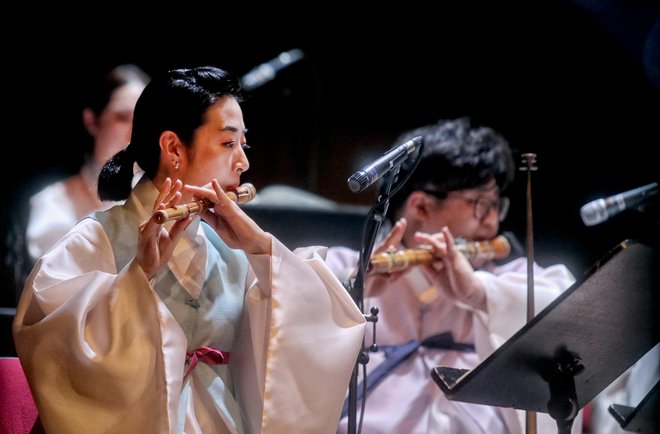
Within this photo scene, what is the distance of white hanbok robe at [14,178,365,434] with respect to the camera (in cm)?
188

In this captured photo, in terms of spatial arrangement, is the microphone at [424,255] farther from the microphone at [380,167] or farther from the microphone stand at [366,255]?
the microphone at [380,167]

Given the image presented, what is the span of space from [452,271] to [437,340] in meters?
0.31

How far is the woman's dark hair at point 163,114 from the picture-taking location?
219cm

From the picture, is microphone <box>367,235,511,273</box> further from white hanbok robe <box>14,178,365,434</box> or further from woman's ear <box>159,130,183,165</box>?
woman's ear <box>159,130,183,165</box>

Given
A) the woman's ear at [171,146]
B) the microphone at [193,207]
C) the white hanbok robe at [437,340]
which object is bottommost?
the white hanbok robe at [437,340]

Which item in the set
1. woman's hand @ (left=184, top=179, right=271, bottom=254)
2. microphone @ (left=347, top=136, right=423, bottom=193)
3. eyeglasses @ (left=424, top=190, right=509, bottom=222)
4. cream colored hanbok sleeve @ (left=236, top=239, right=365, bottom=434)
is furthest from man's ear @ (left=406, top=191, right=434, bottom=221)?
woman's hand @ (left=184, top=179, right=271, bottom=254)

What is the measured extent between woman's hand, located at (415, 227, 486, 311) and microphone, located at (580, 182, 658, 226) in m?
0.79

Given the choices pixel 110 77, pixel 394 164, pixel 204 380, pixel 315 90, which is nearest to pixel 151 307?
pixel 204 380

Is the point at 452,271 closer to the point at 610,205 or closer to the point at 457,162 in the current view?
the point at 457,162

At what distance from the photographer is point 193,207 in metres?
1.97

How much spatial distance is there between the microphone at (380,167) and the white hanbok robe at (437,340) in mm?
933

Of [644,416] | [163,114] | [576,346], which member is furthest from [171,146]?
[644,416]

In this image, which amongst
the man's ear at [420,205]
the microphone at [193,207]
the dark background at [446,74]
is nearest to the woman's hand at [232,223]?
the microphone at [193,207]

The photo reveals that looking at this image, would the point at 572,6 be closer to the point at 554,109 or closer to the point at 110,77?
the point at 554,109
